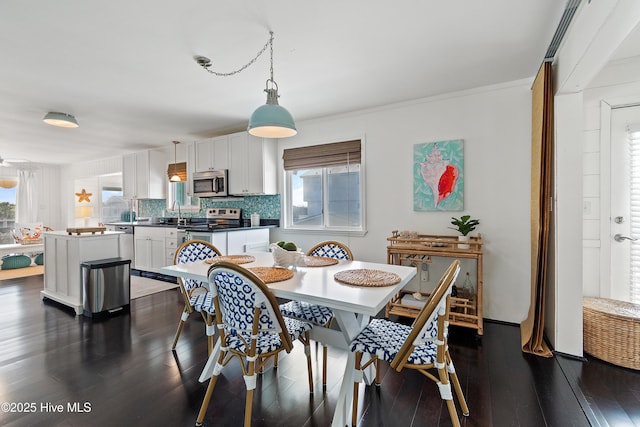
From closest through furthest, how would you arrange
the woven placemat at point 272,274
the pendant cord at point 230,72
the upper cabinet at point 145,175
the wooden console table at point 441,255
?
the woven placemat at point 272,274 → the pendant cord at point 230,72 → the wooden console table at point 441,255 → the upper cabinet at point 145,175

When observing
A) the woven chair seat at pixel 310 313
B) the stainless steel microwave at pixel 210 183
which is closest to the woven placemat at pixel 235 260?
the woven chair seat at pixel 310 313

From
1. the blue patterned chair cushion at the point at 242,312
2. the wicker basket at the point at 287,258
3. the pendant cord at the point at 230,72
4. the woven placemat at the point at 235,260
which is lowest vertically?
the blue patterned chair cushion at the point at 242,312

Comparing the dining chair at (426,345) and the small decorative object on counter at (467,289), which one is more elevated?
the dining chair at (426,345)

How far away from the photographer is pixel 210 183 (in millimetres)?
4586

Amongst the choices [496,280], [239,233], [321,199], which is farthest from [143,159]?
[496,280]

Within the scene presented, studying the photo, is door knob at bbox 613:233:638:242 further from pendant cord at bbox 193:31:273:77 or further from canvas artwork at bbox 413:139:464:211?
pendant cord at bbox 193:31:273:77

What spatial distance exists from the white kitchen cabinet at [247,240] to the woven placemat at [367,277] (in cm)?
244

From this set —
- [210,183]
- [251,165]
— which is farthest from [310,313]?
[210,183]

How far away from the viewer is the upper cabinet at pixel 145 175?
214 inches

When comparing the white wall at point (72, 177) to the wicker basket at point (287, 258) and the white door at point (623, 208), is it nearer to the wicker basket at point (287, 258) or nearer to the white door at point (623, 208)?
the wicker basket at point (287, 258)

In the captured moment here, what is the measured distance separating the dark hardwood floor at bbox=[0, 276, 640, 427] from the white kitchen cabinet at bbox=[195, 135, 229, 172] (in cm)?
264

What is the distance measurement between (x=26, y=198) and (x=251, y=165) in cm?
673

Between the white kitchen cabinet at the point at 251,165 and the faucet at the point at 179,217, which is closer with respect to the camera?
the white kitchen cabinet at the point at 251,165

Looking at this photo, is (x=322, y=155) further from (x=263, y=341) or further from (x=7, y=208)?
(x=7, y=208)
